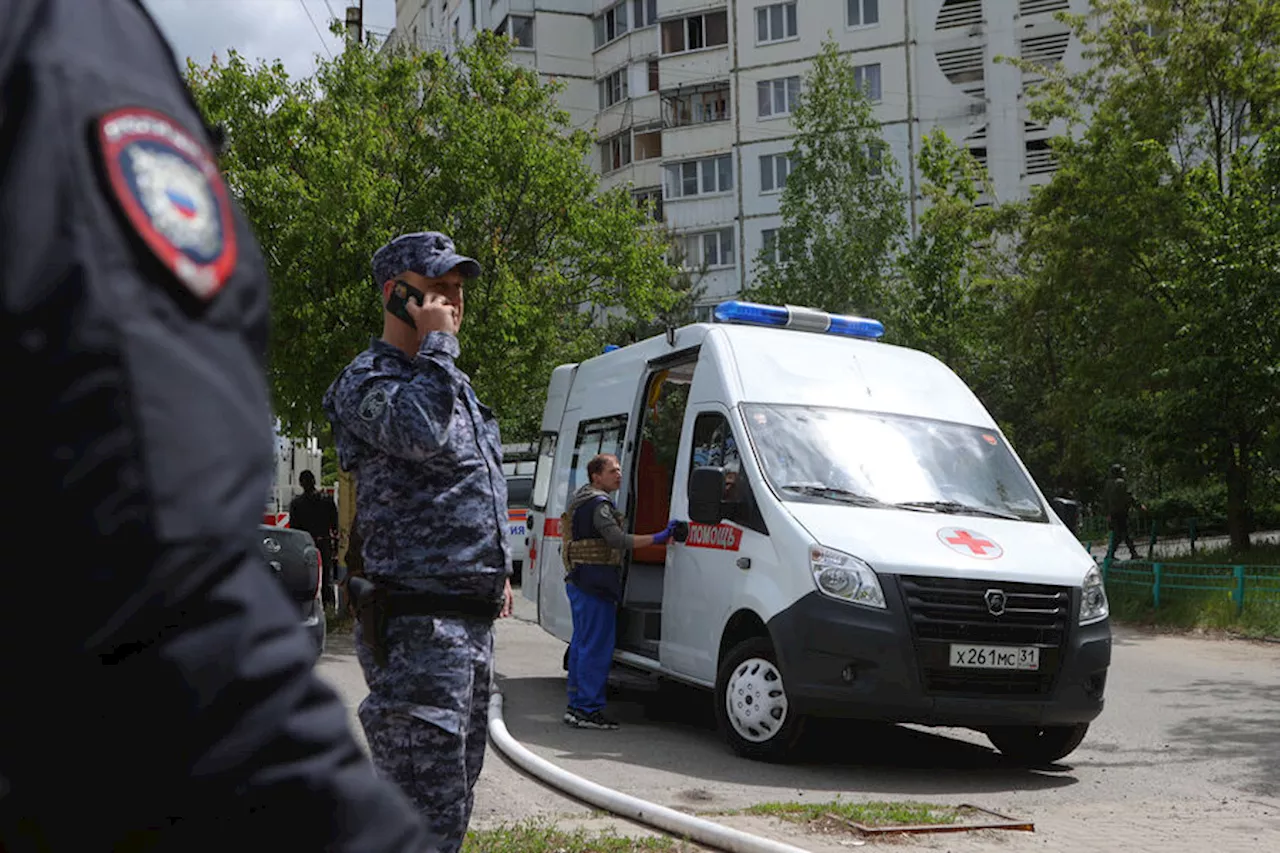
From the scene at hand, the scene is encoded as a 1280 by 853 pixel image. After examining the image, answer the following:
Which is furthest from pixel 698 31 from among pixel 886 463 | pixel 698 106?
pixel 886 463

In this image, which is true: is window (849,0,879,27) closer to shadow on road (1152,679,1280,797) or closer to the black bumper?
shadow on road (1152,679,1280,797)

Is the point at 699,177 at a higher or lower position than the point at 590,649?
higher

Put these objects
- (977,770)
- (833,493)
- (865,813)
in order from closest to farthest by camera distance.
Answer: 1. (865,813)
2. (977,770)
3. (833,493)

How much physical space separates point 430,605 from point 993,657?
569 centimetres

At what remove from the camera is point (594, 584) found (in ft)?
37.1

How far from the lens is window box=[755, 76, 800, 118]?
6025 centimetres

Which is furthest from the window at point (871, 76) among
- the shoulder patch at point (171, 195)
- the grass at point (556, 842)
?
the shoulder patch at point (171, 195)

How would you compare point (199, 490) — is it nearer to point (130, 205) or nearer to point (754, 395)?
point (130, 205)

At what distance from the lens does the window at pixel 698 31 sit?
2447 inches

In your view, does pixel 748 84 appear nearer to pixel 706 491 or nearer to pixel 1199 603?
pixel 1199 603

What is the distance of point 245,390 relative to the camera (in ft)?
3.54

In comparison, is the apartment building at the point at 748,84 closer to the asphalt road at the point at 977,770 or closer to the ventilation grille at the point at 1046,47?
the ventilation grille at the point at 1046,47

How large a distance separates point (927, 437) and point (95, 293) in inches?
393

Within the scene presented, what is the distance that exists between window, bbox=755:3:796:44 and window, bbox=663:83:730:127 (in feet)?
8.54
